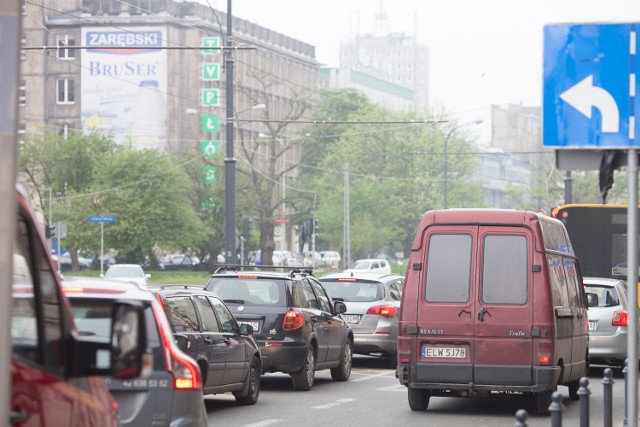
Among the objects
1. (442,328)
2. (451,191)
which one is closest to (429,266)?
(442,328)

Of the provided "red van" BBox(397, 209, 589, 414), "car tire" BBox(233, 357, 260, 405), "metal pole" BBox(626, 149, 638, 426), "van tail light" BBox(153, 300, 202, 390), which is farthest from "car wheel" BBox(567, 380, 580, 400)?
"van tail light" BBox(153, 300, 202, 390)

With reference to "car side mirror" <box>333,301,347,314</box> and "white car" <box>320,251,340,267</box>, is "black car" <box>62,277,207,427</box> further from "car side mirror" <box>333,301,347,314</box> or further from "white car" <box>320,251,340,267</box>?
"white car" <box>320,251,340,267</box>

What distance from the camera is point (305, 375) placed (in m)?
19.2

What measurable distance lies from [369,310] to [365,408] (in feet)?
21.5

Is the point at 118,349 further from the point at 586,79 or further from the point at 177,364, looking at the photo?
the point at 586,79

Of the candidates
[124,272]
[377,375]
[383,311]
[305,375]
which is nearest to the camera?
[305,375]

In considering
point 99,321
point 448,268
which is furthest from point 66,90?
point 99,321

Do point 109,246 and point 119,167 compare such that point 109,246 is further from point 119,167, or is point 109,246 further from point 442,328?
point 442,328

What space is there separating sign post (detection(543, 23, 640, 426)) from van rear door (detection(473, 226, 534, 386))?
6300 mm

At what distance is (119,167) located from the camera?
78750mm

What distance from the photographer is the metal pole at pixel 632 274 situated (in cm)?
895

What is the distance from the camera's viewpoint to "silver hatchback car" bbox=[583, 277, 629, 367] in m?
22.6

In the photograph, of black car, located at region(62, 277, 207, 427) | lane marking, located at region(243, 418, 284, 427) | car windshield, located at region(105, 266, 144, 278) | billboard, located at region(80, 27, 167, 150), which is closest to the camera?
black car, located at region(62, 277, 207, 427)

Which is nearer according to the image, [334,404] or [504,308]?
[504,308]
